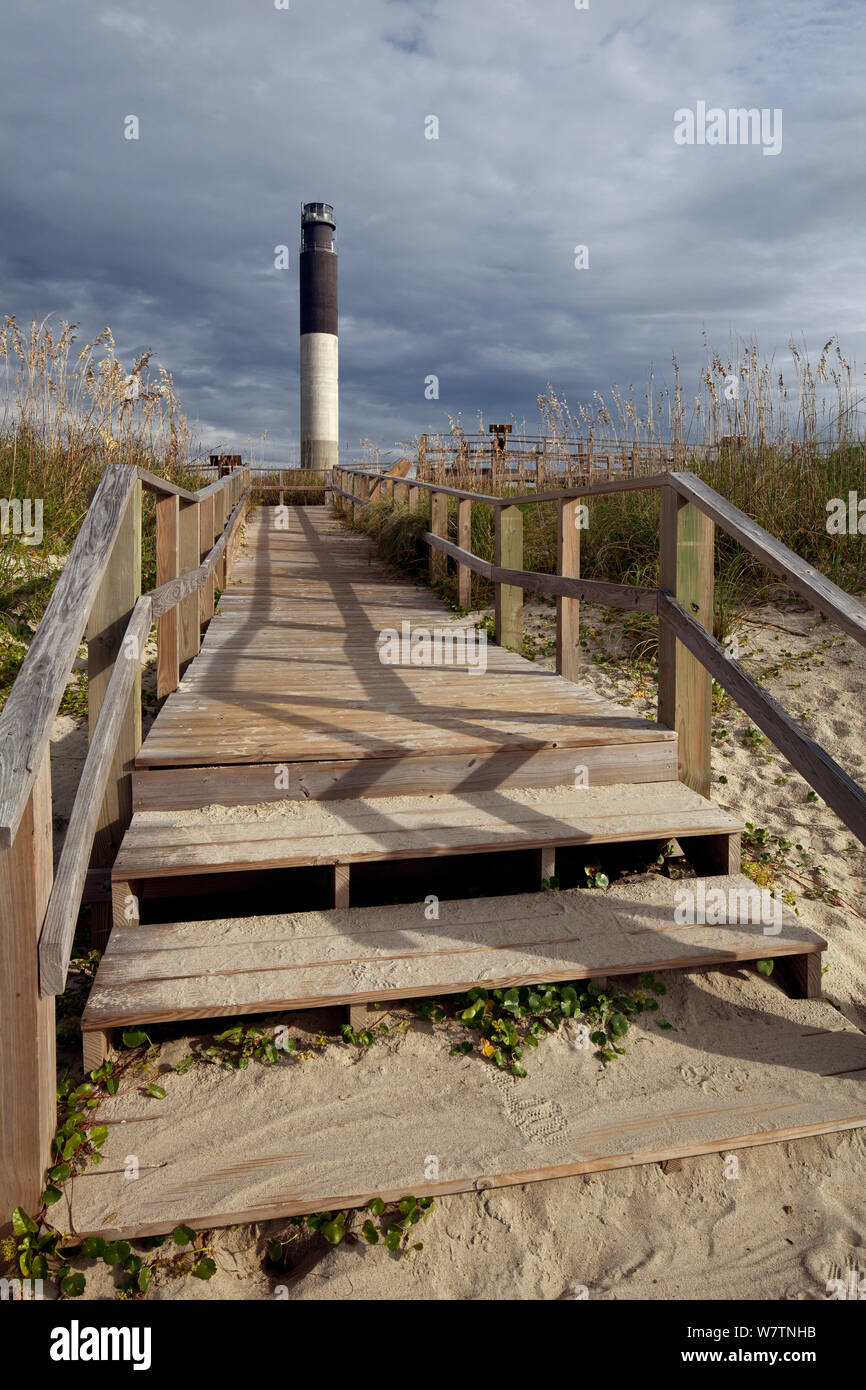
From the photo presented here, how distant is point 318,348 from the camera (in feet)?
109

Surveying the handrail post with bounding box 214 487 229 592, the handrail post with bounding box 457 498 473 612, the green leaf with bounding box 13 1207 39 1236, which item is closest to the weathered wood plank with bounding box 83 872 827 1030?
the green leaf with bounding box 13 1207 39 1236

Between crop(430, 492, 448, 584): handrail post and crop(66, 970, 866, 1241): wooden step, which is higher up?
crop(430, 492, 448, 584): handrail post

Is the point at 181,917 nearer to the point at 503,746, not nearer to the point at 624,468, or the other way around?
the point at 503,746

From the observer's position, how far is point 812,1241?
165cm

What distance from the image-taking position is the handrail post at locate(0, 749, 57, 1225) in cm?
161

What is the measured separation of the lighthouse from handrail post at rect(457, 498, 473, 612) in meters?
28.6

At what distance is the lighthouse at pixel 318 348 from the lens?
33344 mm

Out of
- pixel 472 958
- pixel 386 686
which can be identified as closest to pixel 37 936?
pixel 472 958

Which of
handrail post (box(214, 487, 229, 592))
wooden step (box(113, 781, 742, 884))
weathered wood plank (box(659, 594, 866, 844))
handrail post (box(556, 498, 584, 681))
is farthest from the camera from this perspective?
handrail post (box(214, 487, 229, 592))

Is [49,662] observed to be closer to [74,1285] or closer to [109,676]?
[109,676]

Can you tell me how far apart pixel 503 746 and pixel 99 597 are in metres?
1.41

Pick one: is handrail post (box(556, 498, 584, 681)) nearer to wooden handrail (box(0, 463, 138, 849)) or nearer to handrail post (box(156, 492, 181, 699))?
handrail post (box(156, 492, 181, 699))

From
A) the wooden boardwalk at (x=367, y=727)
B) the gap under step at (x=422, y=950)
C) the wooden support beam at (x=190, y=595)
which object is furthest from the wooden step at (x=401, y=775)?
the wooden support beam at (x=190, y=595)

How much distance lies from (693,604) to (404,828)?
136 centimetres
